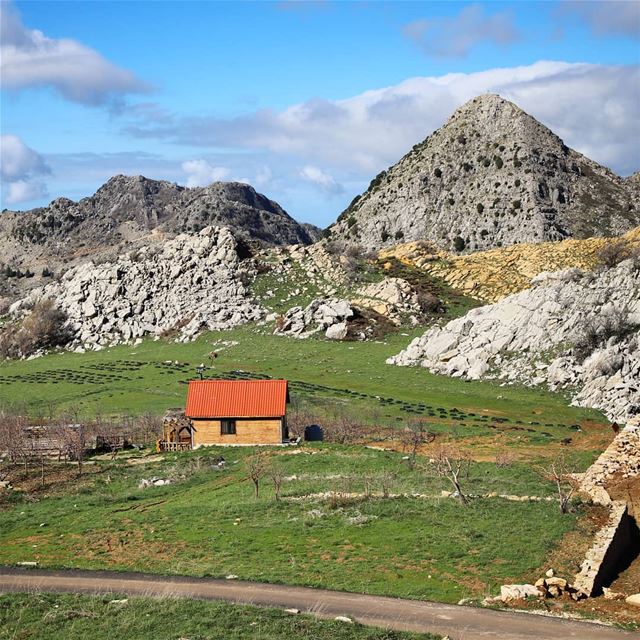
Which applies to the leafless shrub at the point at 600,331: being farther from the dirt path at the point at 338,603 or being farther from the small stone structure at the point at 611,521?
the dirt path at the point at 338,603

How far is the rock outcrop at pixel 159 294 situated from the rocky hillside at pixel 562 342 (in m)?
34.5

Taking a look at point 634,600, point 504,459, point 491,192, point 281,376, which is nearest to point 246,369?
point 281,376

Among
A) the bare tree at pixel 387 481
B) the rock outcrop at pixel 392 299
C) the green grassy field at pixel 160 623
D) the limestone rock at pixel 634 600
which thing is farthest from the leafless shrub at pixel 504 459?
the rock outcrop at pixel 392 299

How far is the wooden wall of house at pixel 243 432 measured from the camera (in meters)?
61.7

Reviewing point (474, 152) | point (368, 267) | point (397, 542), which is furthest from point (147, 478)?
point (474, 152)

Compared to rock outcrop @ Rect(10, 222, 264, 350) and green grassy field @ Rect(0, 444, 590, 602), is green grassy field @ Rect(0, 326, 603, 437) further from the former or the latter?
green grassy field @ Rect(0, 444, 590, 602)

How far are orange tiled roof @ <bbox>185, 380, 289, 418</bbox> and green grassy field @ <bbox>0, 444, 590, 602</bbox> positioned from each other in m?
9.25

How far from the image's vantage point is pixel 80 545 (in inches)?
1544

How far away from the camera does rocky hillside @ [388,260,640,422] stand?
7669cm

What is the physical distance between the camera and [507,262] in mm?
139125

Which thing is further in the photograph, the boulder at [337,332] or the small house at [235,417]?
the boulder at [337,332]

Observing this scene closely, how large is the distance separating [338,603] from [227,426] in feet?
112

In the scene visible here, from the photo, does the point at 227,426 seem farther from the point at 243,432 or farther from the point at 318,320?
the point at 318,320

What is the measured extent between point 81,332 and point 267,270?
28.9 meters
